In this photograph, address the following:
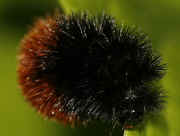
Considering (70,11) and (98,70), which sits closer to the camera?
(98,70)

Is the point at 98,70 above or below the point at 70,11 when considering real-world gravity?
below

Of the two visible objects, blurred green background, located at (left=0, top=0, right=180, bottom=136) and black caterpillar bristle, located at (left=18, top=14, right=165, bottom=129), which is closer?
black caterpillar bristle, located at (left=18, top=14, right=165, bottom=129)

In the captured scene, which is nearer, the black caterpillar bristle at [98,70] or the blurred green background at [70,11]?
the black caterpillar bristle at [98,70]

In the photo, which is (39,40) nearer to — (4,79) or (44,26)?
(44,26)

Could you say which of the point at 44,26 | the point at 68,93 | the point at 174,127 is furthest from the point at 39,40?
the point at 174,127
